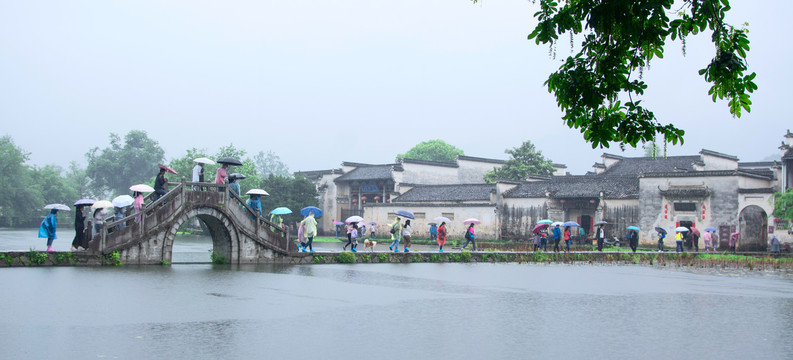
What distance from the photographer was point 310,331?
11188mm

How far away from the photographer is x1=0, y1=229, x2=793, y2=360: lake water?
32.6 feet

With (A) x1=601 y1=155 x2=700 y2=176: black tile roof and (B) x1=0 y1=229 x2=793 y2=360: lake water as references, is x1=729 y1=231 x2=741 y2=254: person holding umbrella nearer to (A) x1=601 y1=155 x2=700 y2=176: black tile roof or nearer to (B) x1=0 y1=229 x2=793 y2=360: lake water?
(A) x1=601 y1=155 x2=700 y2=176: black tile roof

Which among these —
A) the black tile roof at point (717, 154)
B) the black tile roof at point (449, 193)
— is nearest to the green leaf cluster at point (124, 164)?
the black tile roof at point (449, 193)

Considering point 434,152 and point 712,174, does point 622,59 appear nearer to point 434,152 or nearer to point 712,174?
point 712,174

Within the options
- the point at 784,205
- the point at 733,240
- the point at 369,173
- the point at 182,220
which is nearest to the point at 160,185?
the point at 182,220

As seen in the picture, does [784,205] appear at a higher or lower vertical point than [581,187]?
lower

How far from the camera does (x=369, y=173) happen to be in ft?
204

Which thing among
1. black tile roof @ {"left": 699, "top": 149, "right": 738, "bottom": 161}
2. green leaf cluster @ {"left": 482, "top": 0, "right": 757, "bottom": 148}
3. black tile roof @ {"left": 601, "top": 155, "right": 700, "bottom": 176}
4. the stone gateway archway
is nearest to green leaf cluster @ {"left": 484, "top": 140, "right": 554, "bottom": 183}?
black tile roof @ {"left": 601, "top": 155, "right": 700, "bottom": 176}

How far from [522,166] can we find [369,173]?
12871 mm

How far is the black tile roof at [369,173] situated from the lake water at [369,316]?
39.3m

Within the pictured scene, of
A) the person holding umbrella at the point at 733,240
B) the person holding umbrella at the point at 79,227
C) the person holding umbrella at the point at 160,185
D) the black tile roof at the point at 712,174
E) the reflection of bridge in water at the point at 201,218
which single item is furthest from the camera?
the black tile roof at the point at 712,174

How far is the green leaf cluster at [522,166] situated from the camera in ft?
204

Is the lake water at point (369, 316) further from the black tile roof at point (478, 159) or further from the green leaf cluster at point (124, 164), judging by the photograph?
the green leaf cluster at point (124, 164)

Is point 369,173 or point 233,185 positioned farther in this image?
point 369,173
